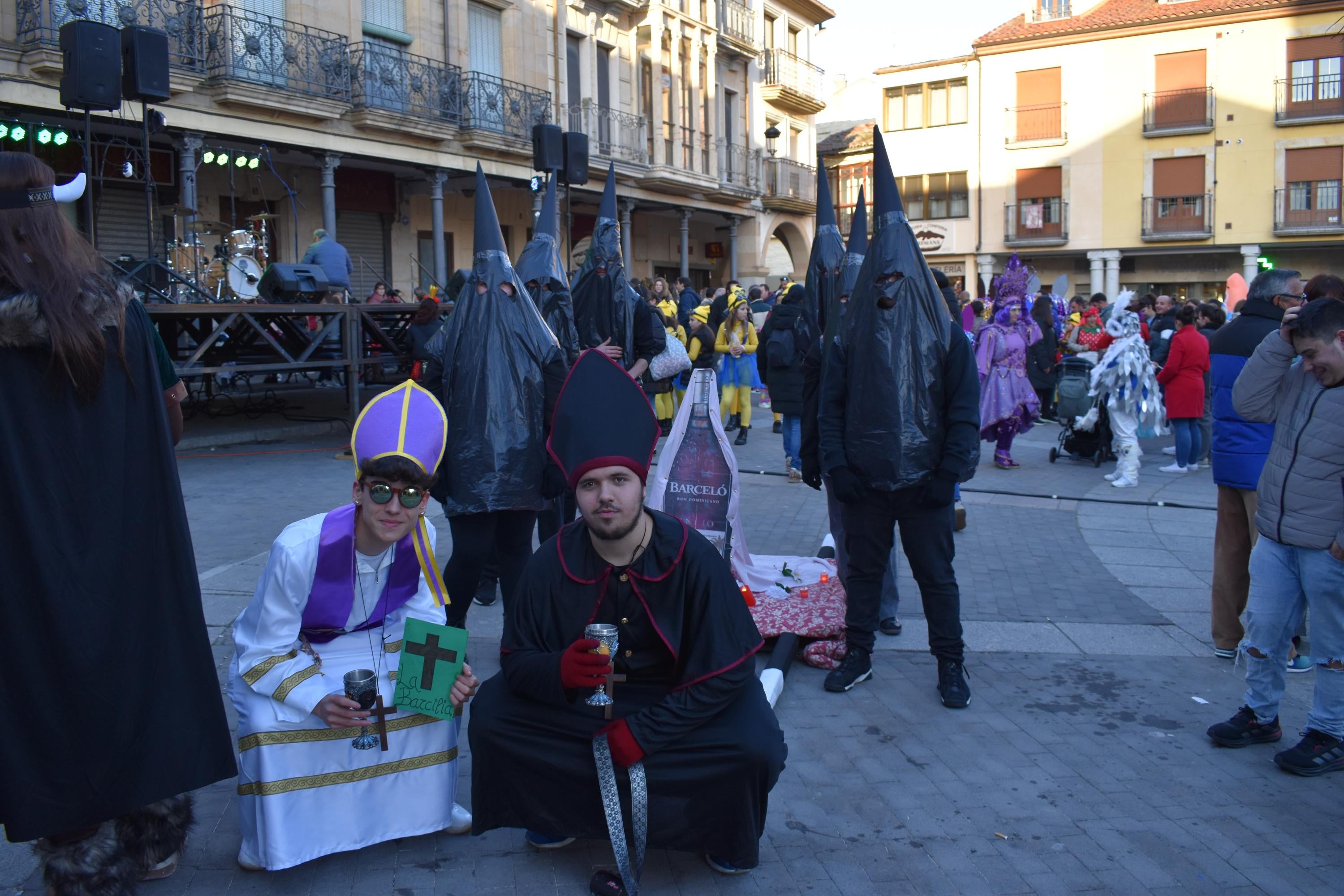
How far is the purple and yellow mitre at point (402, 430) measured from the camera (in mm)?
3227

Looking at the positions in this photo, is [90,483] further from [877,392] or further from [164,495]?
[877,392]

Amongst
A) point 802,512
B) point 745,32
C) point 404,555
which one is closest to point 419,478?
point 404,555

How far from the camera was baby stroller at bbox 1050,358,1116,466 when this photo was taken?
11.4 meters

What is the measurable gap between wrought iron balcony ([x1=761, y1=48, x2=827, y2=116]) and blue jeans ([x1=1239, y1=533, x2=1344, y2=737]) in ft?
99.0

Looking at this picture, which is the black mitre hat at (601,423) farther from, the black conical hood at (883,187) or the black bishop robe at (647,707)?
the black conical hood at (883,187)

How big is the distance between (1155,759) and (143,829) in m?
3.55

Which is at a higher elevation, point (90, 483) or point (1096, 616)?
point (90, 483)

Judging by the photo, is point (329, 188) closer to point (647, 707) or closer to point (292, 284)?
point (292, 284)

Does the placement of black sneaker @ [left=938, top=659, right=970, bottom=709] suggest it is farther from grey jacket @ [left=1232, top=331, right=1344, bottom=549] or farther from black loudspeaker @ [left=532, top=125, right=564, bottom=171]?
black loudspeaker @ [left=532, top=125, right=564, bottom=171]

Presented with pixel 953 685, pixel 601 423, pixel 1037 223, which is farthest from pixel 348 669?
pixel 1037 223

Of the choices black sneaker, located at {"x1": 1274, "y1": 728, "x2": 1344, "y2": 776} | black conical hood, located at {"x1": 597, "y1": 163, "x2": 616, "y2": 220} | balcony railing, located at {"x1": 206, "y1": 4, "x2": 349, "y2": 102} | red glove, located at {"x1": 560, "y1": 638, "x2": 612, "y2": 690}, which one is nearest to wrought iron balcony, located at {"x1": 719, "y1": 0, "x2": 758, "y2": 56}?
balcony railing, located at {"x1": 206, "y1": 4, "x2": 349, "y2": 102}

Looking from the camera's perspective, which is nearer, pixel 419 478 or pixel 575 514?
pixel 419 478

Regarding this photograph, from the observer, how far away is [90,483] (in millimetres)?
2652

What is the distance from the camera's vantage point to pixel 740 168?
30391 mm
